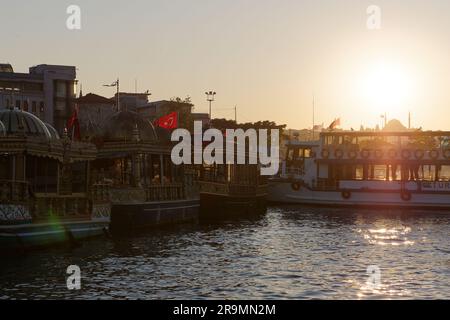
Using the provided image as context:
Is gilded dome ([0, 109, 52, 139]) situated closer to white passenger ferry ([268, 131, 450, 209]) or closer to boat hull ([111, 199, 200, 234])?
boat hull ([111, 199, 200, 234])

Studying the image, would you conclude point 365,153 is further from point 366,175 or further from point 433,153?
point 433,153

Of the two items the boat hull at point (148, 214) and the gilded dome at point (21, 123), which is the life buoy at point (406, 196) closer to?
the boat hull at point (148, 214)

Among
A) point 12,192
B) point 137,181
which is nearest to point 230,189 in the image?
point 137,181

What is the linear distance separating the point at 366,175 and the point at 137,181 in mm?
31060

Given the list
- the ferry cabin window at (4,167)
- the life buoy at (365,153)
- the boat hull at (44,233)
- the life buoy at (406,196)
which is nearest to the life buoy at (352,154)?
the life buoy at (365,153)

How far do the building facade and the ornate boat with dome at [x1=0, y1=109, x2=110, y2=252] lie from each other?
5028 cm

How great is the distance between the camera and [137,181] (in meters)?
38.2

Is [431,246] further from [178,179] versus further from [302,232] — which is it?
[178,179]

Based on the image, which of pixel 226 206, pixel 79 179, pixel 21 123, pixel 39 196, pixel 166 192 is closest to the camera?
pixel 39 196

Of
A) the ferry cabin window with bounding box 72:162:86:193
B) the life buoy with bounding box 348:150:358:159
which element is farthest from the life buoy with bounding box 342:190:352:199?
the ferry cabin window with bounding box 72:162:86:193

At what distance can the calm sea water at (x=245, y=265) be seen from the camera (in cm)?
2053

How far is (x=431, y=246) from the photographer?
1284 inches

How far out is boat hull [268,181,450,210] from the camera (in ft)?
196

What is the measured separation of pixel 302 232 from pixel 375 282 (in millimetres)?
16619
